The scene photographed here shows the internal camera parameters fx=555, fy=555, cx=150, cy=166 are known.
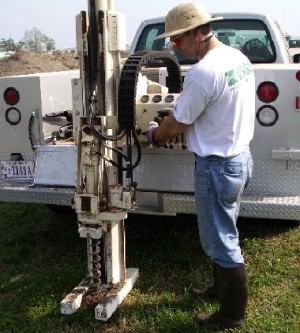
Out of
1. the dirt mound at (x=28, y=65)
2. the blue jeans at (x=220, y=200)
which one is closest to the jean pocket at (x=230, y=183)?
the blue jeans at (x=220, y=200)

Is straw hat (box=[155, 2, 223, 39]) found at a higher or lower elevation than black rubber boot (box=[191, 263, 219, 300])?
higher

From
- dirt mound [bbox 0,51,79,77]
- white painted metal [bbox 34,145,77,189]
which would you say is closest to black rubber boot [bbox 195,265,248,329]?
white painted metal [bbox 34,145,77,189]

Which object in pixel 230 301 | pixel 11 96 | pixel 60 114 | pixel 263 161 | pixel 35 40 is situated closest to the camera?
pixel 230 301

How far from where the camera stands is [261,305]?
3.67 m

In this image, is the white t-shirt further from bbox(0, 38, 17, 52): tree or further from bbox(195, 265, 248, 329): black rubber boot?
bbox(0, 38, 17, 52): tree

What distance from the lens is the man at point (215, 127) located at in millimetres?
2916

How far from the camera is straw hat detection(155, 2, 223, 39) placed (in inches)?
116

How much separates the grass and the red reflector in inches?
50.4

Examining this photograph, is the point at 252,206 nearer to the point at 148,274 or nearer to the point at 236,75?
the point at 148,274

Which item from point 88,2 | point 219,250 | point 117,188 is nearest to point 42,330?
point 117,188

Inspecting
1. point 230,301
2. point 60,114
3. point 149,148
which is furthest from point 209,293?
point 60,114

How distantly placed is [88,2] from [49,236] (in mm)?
2520

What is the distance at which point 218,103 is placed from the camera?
2957 mm

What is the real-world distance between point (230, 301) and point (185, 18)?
5.41ft
